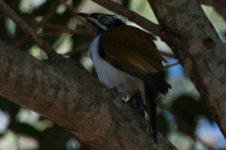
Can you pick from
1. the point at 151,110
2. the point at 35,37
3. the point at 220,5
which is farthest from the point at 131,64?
the point at 35,37

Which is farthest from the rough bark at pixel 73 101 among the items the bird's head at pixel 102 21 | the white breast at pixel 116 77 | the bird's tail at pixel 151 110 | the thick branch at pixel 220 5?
the bird's head at pixel 102 21

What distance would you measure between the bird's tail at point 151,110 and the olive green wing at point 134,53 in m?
0.17

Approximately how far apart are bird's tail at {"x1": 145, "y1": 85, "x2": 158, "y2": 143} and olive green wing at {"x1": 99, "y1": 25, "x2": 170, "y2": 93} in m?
0.17

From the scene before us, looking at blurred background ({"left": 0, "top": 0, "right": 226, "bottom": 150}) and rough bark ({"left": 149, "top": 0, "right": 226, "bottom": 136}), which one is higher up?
rough bark ({"left": 149, "top": 0, "right": 226, "bottom": 136})

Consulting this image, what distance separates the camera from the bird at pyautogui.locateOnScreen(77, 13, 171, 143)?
4.49 meters

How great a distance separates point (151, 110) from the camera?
4348 mm

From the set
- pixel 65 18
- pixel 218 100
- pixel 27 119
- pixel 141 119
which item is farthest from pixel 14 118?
pixel 218 100

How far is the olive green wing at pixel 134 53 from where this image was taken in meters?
4.46

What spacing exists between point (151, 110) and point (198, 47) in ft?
2.55

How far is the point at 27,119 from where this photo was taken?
632cm

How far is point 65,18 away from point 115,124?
2914 millimetres

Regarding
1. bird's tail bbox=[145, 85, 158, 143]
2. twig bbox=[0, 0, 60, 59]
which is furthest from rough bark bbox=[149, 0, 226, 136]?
twig bbox=[0, 0, 60, 59]

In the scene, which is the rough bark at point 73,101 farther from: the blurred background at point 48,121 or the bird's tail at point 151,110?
the blurred background at point 48,121

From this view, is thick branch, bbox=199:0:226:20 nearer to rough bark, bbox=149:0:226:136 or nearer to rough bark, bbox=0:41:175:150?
rough bark, bbox=149:0:226:136
